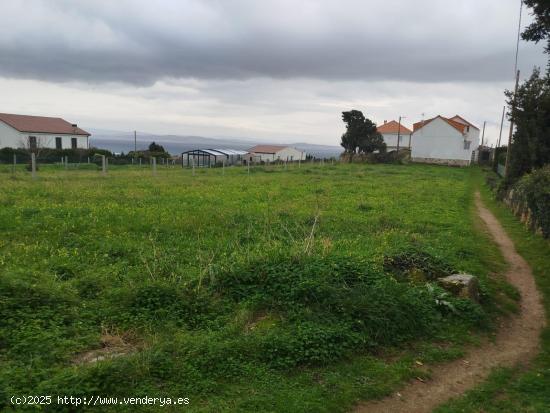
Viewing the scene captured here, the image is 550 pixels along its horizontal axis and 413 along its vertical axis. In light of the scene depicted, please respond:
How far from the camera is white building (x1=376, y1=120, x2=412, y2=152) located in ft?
275

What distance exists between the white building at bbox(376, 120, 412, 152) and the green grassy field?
7542cm

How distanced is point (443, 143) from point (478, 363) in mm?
60950

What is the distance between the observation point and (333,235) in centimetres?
1142

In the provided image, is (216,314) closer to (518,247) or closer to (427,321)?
(427,321)

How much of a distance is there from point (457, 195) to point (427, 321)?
18.6 m

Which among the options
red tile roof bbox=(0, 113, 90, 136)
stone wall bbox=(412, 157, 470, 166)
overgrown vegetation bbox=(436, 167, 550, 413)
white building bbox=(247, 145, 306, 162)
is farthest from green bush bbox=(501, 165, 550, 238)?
white building bbox=(247, 145, 306, 162)

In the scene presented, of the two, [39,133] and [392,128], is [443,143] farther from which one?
[39,133]

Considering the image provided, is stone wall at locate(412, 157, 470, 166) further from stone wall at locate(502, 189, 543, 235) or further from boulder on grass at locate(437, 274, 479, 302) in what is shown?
boulder on grass at locate(437, 274, 479, 302)

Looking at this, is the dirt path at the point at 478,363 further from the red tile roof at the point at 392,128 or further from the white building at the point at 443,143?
the red tile roof at the point at 392,128

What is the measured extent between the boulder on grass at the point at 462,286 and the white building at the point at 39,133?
54.4 meters

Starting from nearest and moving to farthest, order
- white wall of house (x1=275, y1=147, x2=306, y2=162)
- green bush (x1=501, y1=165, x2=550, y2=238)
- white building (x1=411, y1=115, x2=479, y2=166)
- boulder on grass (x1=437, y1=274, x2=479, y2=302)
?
boulder on grass (x1=437, y1=274, x2=479, y2=302) < green bush (x1=501, y1=165, x2=550, y2=238) < white building (x1=411, y1=115, x2=479, y2=166) < white wall of house (x1=275, y1=147, x2=306, y2=162)

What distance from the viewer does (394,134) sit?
3391 inches

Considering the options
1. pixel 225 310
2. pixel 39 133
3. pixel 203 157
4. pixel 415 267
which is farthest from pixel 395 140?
pixel 225 310

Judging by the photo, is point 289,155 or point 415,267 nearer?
point 415,267
